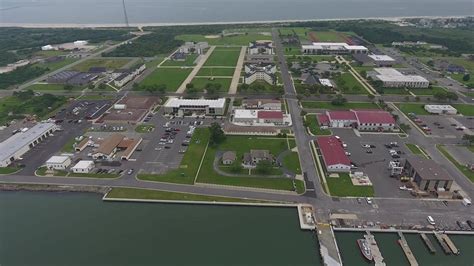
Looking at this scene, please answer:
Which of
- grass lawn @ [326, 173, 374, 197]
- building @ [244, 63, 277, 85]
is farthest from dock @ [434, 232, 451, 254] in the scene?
building @ [244, 63, 277, 85]

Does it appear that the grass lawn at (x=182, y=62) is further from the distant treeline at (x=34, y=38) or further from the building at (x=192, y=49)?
the distant treeline at (x=34, y=38)

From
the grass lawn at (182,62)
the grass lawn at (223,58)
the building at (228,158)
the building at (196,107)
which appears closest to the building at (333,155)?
the building at (228,158)

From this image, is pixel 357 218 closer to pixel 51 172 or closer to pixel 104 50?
pixel 51 172

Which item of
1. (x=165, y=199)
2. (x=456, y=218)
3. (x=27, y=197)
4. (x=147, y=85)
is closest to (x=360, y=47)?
(x=147, y=85)

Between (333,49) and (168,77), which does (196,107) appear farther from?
(333,49)

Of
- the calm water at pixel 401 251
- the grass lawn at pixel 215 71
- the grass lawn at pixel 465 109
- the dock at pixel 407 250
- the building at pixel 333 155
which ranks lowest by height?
the calm water at pixel 401 251

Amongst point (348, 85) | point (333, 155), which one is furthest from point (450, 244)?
point (348, 85)
